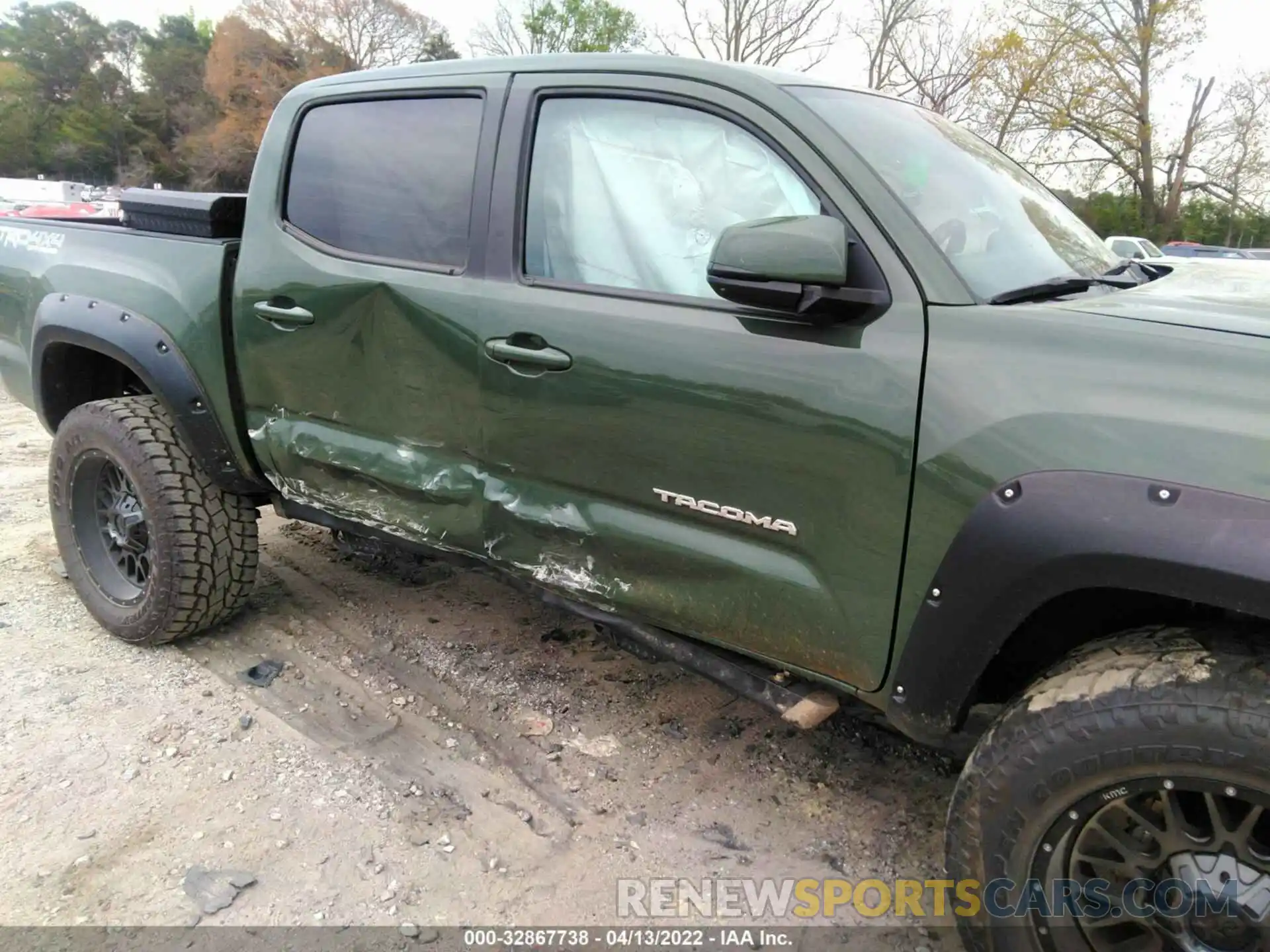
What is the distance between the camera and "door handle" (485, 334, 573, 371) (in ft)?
7.22

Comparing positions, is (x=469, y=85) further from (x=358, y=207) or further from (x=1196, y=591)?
(x=1196, y=591)

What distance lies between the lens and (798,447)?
1876mm

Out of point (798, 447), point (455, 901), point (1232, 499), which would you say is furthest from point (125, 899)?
point (1232, 499)

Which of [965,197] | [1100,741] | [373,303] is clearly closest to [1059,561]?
[1100,741]

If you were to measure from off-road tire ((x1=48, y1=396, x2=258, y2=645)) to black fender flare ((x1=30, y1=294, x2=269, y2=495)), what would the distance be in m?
0.11

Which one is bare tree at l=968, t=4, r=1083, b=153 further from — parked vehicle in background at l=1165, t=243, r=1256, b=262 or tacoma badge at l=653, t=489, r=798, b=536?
tacoma badge at l=653, t=489, r=798, b=536

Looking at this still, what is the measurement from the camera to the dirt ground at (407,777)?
7.24 feet

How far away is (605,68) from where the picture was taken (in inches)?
90.0

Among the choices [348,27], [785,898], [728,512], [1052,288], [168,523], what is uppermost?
[348,27]

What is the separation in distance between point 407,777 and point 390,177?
1.81m

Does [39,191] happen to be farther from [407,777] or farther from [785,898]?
[785,898]

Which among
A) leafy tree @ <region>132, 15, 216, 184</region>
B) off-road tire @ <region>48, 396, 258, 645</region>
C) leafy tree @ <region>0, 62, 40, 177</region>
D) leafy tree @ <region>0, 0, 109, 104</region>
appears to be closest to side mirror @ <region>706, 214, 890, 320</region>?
off-road tire @ <region>48, 396, 258, 645</region>

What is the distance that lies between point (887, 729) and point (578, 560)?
3.75 feet

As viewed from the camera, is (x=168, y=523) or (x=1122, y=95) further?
(x=1122, y=95)
